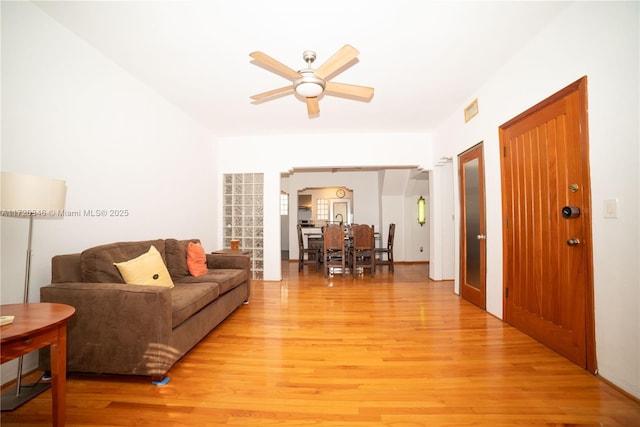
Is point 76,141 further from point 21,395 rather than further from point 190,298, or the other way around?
point 21,395

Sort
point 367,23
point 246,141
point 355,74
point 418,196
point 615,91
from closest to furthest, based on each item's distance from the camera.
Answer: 1. point 615,91
2. point 367,23
3. point 355,74
4. point 246,141
5. point 418,196

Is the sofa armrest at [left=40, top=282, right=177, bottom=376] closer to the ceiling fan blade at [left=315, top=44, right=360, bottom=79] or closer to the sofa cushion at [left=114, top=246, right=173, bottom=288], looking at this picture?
the sofa cushion at [left=114, top=246, right=173, bottom=288]

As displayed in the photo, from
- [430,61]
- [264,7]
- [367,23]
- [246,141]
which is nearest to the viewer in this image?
[264,7]

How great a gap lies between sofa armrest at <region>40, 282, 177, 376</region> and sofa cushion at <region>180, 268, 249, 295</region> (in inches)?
37.3

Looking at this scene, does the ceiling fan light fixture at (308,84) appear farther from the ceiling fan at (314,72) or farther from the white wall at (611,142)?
the white wall at (611,142)

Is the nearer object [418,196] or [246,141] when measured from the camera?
[246,141]

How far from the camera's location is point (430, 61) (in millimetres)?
2686

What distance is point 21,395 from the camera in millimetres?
1597

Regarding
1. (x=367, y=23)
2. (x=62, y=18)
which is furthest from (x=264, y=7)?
(x=62, y=18)

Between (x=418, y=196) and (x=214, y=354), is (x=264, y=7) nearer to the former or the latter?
(x=214, y=354)

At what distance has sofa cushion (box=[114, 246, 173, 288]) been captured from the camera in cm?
211

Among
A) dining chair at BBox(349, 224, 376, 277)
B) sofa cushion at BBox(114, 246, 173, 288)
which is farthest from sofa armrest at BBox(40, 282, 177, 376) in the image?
dining chair at BBox(349, 224, 376, 277)

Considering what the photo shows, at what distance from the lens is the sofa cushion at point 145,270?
2.11 meters

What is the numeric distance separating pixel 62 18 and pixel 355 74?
255 cm
